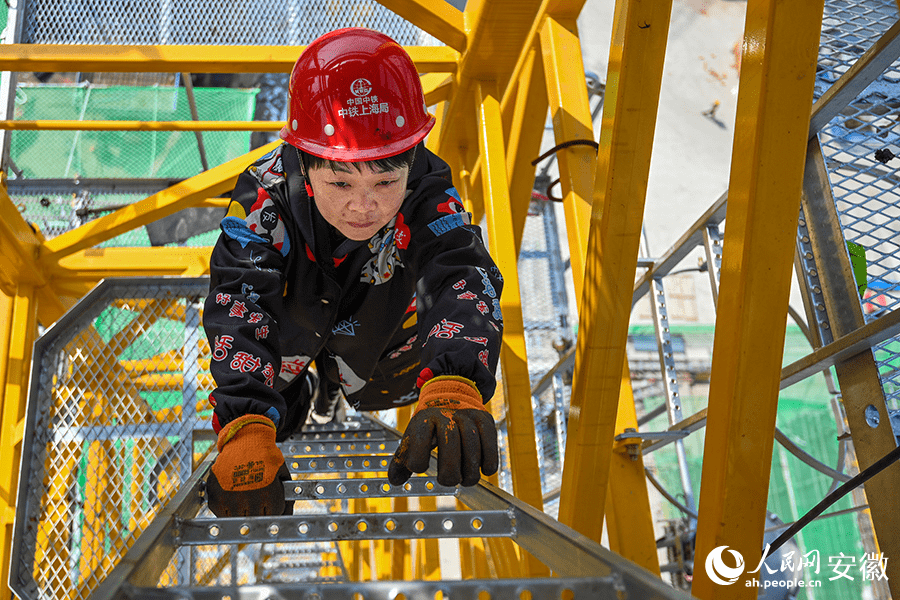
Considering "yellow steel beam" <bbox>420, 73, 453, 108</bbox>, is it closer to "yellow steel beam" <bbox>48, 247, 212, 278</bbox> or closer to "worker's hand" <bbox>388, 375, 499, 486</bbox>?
"worker's hand" <bbox>388, 375, 499, 486</bbox>

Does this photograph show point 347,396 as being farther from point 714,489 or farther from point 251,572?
point 251,572

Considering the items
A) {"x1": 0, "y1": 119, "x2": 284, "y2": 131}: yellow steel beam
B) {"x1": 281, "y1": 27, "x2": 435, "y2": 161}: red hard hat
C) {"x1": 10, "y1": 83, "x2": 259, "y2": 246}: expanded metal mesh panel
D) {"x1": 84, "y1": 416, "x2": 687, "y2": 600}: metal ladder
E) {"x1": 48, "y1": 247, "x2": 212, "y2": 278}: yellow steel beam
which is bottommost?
{"x1": 84, "y1": 416, "x2": 687, "y2": 600}: metal ladder

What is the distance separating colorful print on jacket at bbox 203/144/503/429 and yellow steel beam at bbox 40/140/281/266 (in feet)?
8.64

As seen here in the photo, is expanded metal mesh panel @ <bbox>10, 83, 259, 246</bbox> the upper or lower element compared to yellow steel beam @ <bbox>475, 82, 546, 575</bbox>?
upper

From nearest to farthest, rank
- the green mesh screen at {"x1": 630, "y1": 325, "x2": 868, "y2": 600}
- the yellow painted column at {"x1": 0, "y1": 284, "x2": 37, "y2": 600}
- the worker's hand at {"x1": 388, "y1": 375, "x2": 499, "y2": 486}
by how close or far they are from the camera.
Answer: the worker's hand at {"x1": 388, "y1": 375, "x2": 499, "y2": 486} < the yellow painted column at {"x1": 0, "y1": 284, "x2": 37, "y2": 600} < the green mesh screen at {"x1": 630, "y1": 325, "x2": 868, "y2": 600}

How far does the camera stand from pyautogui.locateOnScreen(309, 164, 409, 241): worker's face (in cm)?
221

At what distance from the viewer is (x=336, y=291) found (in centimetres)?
267

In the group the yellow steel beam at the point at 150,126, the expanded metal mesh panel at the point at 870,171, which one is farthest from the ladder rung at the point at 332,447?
the yellow steel beam at the point at 150,126

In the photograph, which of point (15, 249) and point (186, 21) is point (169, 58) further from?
point (186, 21)

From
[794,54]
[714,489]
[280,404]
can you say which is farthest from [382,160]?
[714,489]

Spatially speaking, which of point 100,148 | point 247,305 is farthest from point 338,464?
point 100,148

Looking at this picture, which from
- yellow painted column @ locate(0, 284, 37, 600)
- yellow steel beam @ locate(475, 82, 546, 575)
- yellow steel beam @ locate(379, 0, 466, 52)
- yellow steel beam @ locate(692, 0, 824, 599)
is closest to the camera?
yellow steel beam @ locate(692, 0, 824, 599)

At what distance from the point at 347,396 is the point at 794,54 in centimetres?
244

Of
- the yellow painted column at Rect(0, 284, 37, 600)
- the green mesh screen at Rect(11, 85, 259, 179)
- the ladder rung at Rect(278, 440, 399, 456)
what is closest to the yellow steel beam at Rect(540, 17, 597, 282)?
the ladder rung at Rect(278, 440, 399, 456)
